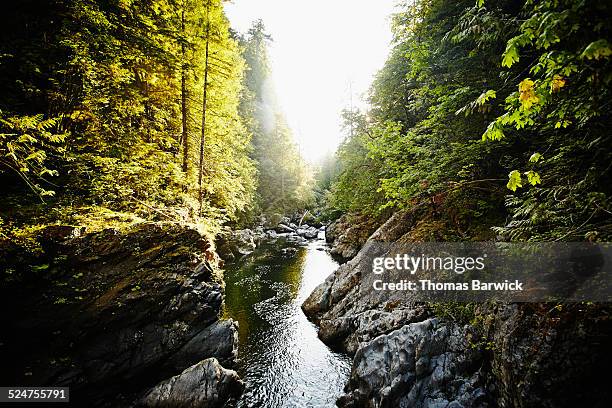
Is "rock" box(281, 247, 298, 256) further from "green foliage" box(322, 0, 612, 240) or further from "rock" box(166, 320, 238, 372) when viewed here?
"rock" box(166, 320, 238, 372)

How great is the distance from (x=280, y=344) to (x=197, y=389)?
382cm

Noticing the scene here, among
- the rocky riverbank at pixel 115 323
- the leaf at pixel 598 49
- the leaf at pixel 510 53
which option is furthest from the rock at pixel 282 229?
the leaf at pixel 598 49

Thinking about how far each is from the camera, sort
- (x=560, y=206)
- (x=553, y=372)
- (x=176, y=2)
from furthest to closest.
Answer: (x=176, y=2)
(x=553, y=372)
(x=560, y=206)

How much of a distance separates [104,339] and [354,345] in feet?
25.6

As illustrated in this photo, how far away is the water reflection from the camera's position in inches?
331

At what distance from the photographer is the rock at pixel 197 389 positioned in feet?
24.4

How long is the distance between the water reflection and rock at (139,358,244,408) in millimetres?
697

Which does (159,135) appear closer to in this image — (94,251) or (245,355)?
(94,251)

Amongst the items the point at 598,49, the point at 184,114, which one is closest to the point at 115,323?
the point at 184,114

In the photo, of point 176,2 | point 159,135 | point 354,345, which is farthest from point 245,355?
point 176,2

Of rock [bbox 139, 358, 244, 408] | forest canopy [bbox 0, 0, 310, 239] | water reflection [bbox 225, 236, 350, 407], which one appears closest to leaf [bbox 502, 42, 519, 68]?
forest canopy [bbox 0, 0, 310, 239]

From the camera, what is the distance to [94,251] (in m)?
8.21

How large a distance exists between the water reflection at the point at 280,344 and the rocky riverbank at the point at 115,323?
957 mm

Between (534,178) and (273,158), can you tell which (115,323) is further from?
(273,158)
